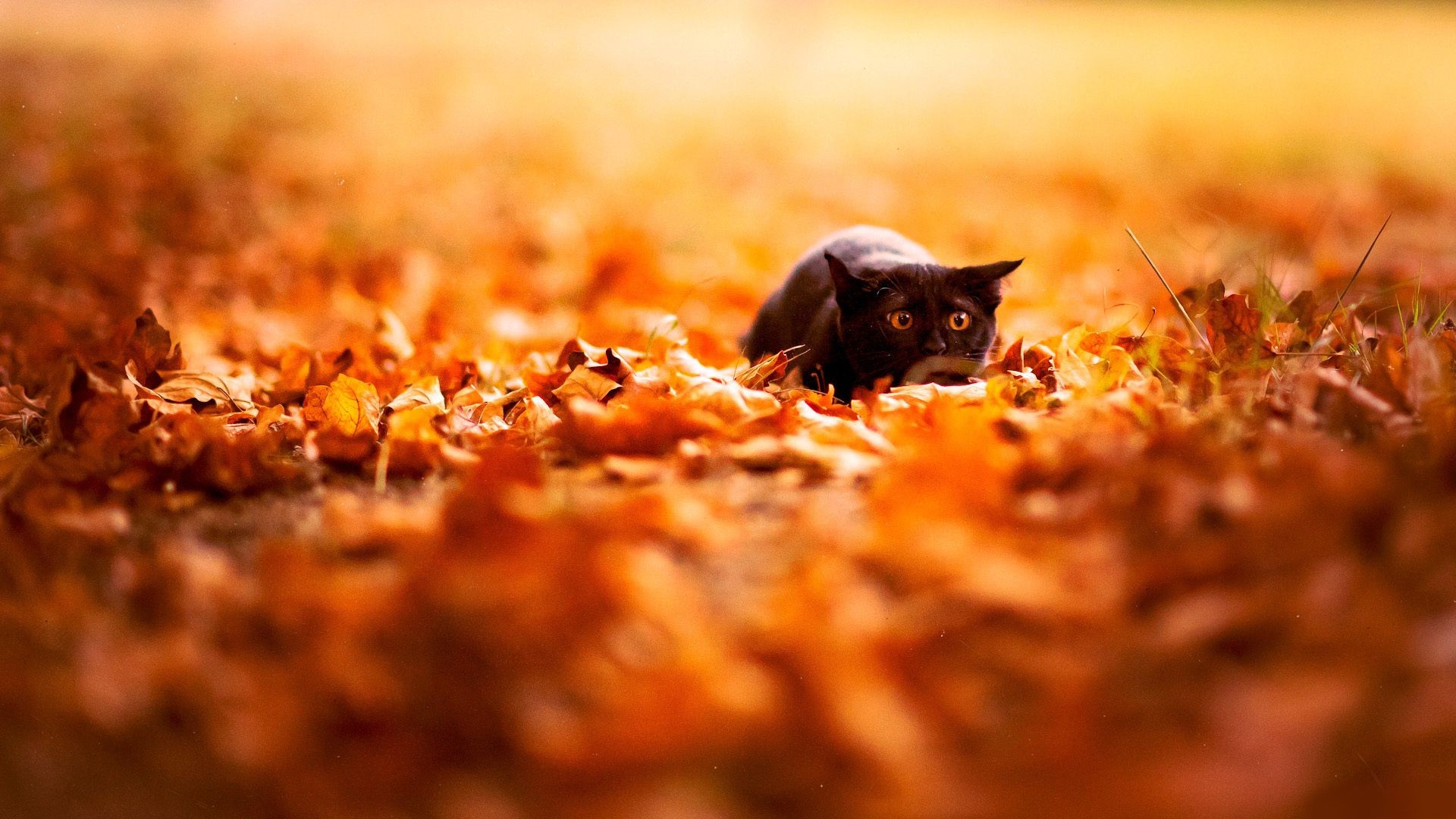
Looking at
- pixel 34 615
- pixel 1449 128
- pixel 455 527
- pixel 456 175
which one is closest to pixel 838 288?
pixel 455 527

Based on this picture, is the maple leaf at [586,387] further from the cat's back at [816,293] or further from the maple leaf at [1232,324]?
the maple leaf at [1232,324]

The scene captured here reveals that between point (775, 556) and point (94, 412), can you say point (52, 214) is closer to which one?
point (94, 412)

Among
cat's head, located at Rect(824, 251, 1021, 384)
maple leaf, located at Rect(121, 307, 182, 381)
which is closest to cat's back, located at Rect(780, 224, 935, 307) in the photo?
cat's head, located at Rect(824, 251, 1021, 384)

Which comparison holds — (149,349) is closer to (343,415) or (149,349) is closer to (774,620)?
(343,415)

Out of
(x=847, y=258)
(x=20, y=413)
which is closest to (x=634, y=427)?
(x=847, y=258)

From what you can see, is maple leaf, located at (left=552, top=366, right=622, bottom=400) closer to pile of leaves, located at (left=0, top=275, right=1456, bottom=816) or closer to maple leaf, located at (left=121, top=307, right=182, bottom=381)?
pile of leaves, located at (left=0, top=275, right=1456, bottom=816)

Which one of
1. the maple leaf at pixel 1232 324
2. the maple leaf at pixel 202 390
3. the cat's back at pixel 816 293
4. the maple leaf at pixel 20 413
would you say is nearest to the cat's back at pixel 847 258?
the cat's back at pixel 816 293
